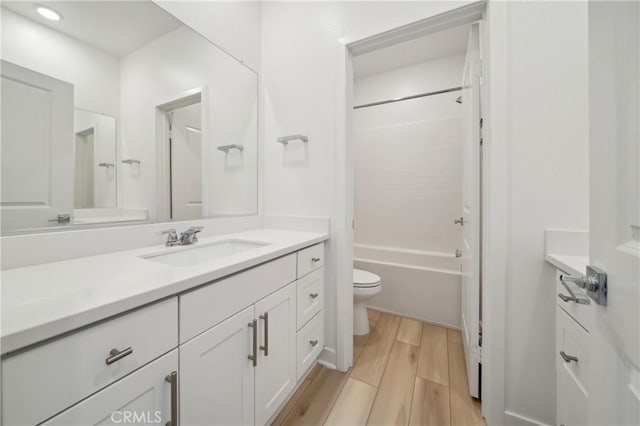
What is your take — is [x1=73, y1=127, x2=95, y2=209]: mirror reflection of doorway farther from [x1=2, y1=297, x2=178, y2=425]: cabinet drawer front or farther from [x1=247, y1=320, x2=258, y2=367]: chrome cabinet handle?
[x1=247, y1=320, x2=258, y2=367]: chrome cabinet handle

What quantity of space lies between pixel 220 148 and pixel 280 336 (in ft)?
3.86

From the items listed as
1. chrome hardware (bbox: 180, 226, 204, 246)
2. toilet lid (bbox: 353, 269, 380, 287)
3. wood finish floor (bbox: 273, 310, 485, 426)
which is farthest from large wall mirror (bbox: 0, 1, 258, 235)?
wood finish floor (bbox: 273, 310, 485, 426)

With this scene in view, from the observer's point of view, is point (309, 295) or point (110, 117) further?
point (309, 295)

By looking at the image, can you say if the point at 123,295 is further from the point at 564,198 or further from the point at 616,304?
the point at 564,198

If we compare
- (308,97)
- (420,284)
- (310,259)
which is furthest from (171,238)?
(420,284)

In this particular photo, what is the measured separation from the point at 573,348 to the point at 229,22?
7.57 feet

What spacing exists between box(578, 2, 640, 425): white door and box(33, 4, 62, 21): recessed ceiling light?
5.12 ft

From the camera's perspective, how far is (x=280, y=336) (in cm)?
104

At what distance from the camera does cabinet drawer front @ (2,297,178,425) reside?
0.40 m

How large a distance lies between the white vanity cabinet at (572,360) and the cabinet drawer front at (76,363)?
1094mm

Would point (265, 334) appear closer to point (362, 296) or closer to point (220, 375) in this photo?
point (220, 375)

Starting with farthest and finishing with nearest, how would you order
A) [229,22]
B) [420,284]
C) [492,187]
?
1. [420,284]
2. [229,22]
3. [492,187]

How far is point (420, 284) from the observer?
2150 mm

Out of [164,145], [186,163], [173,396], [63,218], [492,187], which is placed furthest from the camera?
[186,163]
